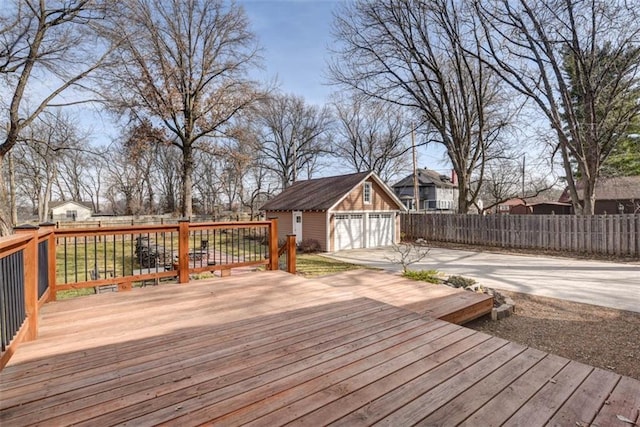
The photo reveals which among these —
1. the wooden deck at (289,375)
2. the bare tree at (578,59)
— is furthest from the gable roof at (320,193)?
the wooden deck at (289,375)

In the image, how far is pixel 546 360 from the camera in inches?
95.4

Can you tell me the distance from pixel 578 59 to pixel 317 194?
35.4ft

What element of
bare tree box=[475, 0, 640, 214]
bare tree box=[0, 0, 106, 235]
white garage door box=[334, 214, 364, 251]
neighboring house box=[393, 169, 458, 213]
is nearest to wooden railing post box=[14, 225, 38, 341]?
bare tree box=[0, 0, 106, 235]

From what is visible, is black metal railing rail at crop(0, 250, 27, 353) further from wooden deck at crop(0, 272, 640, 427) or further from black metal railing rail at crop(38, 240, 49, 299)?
black metal railing rail at crop(38, 240, 49, 299)

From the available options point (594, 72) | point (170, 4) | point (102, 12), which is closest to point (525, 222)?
point (594, 72)

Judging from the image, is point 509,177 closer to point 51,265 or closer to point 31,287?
point 51,265

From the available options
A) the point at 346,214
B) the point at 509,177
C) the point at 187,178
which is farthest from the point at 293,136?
the point at 509,177

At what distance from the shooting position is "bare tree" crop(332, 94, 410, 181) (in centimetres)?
2559

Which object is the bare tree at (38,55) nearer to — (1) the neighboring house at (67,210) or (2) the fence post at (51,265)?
(2) the fence post at (51,265)

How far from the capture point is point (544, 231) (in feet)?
37.8

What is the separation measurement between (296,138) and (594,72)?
21679 mm

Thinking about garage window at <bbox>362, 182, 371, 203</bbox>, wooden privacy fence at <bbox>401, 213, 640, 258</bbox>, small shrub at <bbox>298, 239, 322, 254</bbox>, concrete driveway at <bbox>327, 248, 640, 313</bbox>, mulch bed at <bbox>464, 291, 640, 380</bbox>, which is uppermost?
garage window at <bbox>362, 182, 371, 203</bbox>

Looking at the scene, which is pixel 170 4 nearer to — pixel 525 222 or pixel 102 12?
pixel 102 12

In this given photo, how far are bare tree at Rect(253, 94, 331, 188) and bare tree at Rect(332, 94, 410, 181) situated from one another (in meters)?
1.64
